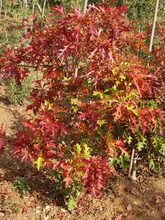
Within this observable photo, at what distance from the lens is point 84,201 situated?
464cm

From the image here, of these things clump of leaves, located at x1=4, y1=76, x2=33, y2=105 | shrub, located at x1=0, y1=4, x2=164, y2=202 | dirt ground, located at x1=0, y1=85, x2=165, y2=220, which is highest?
shrub, located at x1=0, y1=4, x2=164, y2=202

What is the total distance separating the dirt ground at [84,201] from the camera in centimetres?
431

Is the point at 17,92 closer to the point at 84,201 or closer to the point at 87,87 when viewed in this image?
the point at 84,201

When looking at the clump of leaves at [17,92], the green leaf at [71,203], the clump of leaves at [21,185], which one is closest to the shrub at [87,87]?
the green leaf at [71,203]

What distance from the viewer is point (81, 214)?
174 inches

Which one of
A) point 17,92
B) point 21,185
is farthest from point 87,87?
point 17,92

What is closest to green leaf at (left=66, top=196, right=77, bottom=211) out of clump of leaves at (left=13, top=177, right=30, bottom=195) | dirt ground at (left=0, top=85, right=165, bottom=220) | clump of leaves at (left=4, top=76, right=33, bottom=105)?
dirt ground at (left=0, top=85, right=165, bottom=220)

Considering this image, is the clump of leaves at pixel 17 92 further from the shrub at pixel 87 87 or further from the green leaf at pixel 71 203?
the green leaf at pixel 71 203

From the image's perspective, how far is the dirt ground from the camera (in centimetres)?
431

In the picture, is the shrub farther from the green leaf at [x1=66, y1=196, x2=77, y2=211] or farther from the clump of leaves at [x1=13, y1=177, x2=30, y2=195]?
the clump of leaves at [x1=13, y1=177, x2=30, y2=195]

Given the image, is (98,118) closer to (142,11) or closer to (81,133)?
(81,133)

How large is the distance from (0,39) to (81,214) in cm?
1014

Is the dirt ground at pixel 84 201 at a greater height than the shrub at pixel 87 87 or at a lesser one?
lesser

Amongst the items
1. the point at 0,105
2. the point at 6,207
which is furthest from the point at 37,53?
the point at 0,105
